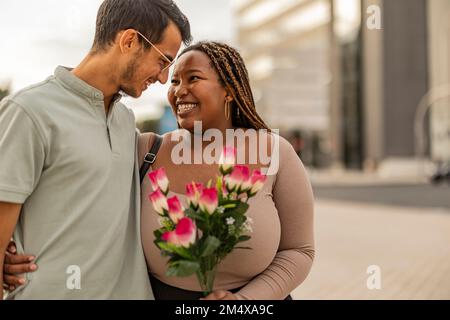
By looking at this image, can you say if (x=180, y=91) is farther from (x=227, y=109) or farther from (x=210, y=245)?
(x=210, y=245)

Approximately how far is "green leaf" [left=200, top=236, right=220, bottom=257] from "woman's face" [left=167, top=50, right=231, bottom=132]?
659mm

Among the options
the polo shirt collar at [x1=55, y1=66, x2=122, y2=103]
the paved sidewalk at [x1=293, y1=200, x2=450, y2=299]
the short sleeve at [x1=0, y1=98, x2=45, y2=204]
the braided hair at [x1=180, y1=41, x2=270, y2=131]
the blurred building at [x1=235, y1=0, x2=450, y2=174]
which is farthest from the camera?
the blurred building at [x1=235, y1=0, x2=450, y2=174]

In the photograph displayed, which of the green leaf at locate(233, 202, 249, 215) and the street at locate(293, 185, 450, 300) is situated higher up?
the green leaf at locate(233, 202, 249, 215)

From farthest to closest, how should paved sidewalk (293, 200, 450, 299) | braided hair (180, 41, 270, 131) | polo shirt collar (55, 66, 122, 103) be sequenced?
1. paved sidewalk (293, 200, 450, 299)
2. braided hair (180, 41, 270, 131)
3. polo shirt collar (55, 66, 122, 103)

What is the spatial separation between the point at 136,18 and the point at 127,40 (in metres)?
0.08

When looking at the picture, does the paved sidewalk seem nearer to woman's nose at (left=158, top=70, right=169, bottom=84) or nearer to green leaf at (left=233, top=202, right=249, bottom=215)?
woman's nose at (left=158, top=70, right=169, bottom=84)

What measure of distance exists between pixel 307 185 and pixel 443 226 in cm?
1023

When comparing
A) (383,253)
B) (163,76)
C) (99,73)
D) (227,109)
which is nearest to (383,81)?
(383,253)

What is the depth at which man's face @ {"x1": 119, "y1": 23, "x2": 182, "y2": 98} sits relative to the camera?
196 centimetres

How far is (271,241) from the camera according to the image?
6.56 ft

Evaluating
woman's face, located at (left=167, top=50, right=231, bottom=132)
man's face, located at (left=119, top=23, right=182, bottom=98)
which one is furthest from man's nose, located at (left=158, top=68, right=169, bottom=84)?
woman's face, located at (left=167, top=50, right=231, bottom=132)

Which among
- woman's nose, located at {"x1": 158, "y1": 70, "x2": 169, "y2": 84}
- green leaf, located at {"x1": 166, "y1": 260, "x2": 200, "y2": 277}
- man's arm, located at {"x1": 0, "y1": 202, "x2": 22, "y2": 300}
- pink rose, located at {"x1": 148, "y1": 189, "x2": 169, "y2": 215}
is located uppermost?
woman's nose, located at {"x1": 158, "y1": 70, "x2": 169, "y2": 84}

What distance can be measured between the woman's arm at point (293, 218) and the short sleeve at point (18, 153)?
0.80 m
